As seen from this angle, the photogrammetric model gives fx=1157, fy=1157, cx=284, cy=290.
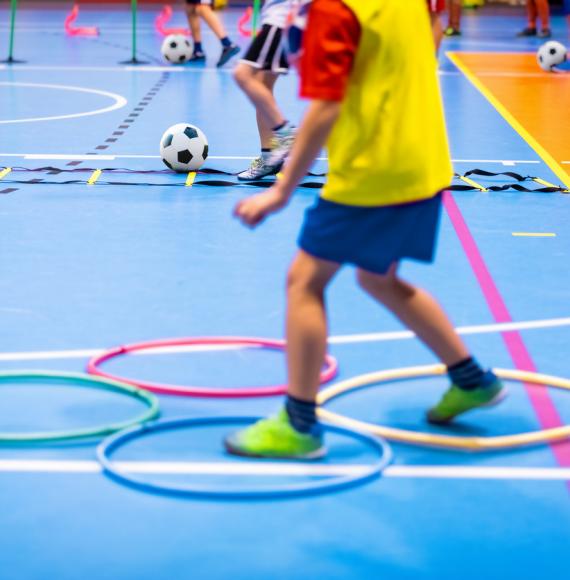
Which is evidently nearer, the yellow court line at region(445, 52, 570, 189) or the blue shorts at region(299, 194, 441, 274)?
the blue shorts at region(299, 194, 441, 274)

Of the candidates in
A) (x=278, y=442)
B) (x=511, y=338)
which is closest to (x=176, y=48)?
(x=511, y=338)

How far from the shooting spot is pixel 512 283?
5883mm

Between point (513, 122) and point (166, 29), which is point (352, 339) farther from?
point (166, 29)

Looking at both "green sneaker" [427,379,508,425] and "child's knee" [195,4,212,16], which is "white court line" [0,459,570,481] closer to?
"green sneaker" [427,379,508,425]

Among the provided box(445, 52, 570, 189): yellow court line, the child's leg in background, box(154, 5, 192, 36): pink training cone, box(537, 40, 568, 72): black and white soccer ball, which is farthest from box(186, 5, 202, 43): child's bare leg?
box(537, 40, 568, 72): black and white soccer ball

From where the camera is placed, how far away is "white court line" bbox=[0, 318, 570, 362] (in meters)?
4.80

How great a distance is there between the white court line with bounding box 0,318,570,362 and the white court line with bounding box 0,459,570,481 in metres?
1.03

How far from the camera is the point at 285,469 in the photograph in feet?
12.4

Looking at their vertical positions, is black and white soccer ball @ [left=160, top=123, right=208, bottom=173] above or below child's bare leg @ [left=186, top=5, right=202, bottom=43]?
below

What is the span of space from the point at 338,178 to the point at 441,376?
129cm

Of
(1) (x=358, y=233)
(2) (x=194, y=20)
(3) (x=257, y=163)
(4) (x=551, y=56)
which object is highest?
(1) (x=358, y=233)

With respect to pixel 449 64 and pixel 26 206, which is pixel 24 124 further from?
pixel 449 64

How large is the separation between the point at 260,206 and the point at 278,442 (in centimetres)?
82

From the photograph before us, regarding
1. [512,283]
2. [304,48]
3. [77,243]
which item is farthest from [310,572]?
[77,243]
